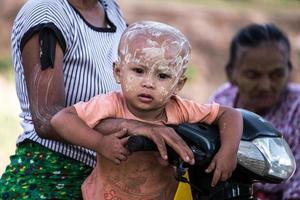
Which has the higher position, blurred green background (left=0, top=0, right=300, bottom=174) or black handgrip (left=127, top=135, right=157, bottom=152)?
black handgrip (left=127, top=135, right=157, bottom=152)

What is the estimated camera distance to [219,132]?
310 cm

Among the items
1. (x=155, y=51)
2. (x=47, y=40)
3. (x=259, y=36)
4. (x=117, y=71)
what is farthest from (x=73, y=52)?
(x=259, y=36)

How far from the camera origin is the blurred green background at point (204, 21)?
47.7 ft

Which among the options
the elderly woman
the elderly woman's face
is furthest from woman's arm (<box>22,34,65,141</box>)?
the elderly woman's face

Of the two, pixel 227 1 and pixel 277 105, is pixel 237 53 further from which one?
pixel 227 1

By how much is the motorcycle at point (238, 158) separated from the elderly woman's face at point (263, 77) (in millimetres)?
2164

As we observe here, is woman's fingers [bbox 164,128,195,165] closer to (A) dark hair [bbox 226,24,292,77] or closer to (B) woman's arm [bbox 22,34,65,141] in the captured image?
(B) woman's arm [bbox 22,34,65,141]

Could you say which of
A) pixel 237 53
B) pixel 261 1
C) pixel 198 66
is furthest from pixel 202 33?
pixel 237 53

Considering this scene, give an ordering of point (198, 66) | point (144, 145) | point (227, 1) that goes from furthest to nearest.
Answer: point (227, 1), point (198, 66), point (144, 145)

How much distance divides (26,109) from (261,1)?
1390cm

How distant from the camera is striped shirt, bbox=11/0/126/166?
11.2 ft

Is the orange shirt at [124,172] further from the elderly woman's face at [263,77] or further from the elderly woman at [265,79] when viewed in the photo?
the elderly woman's face at [263,77]

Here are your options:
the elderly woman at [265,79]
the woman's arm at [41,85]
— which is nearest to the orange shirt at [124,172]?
the woman's arm at [41,85]

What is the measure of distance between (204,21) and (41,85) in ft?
40.2
